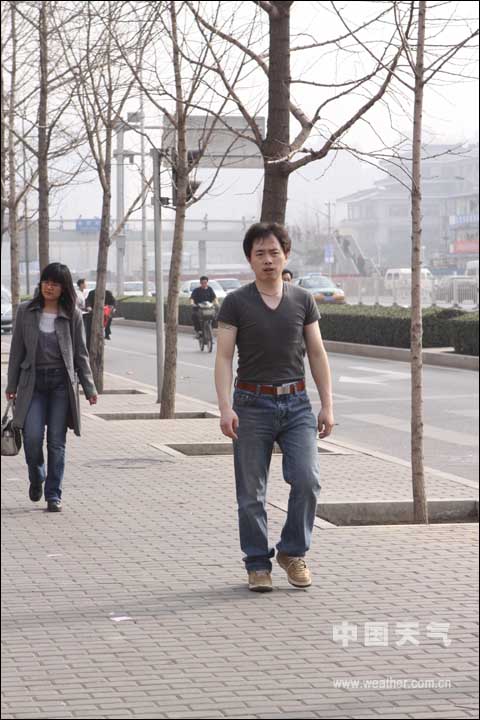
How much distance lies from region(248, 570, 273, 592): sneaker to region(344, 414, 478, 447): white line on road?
13656 millimetres

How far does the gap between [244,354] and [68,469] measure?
11.4 ft

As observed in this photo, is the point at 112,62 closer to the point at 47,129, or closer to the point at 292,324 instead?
the point at 47,129

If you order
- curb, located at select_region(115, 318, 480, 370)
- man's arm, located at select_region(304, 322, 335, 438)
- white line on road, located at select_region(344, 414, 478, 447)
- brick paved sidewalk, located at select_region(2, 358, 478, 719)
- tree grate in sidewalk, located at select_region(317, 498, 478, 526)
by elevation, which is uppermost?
man's arm, located at select_region(304, 322, 335, 438)

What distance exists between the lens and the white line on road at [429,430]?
57.2ft

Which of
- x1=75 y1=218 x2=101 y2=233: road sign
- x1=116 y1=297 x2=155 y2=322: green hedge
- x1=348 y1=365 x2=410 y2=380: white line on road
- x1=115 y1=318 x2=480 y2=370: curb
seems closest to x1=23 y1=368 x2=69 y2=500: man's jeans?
x1=75 y1=218 x2=101 y2=233: road sign

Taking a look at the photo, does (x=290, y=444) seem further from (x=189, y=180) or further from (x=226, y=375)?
(x=189, y=180)

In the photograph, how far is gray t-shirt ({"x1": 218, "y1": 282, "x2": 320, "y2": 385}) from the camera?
6.77ft

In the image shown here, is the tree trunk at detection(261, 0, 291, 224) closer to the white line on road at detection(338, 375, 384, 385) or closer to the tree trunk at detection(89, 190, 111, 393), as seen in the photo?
the tree trunk at detection(89, 190, 111, 393)

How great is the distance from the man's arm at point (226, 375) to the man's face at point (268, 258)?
141 mm

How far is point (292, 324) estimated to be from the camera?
209 cm

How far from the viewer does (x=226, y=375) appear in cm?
243

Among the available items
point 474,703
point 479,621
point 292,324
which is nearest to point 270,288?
point 292,324

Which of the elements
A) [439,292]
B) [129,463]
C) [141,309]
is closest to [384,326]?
[141,309]

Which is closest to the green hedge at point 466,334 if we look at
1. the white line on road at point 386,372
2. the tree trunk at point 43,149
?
the white line on road at point 386,372
